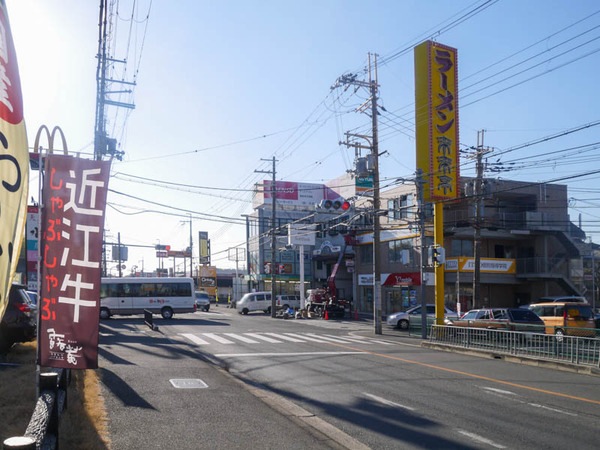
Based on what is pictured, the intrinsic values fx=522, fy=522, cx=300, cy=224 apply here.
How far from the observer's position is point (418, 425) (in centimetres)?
880

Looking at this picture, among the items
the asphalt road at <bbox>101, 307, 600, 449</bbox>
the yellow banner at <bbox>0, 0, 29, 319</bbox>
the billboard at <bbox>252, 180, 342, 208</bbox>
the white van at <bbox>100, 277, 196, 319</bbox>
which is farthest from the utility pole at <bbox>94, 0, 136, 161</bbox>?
the billboard at <bbox>252, 180, 342, 208</bbox>

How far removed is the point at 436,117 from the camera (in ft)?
83.5

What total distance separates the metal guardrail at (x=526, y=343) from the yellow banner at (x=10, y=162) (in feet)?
51.9

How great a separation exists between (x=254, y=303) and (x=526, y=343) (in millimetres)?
34684

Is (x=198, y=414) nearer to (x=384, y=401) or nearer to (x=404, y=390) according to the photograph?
(x=384, y=401)

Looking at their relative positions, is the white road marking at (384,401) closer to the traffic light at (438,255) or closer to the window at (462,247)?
the traffic light at (438,255)

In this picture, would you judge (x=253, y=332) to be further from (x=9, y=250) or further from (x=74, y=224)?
(x=9, y=250)

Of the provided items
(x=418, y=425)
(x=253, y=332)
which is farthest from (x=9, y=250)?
(x=253, y=332)

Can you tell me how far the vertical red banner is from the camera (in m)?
5.74

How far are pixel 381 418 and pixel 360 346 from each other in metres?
12.5

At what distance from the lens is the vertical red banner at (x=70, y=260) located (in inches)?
226

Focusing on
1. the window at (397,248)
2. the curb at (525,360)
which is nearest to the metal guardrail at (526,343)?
the curb at (525,360)

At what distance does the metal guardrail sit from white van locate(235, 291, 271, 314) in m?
29.3

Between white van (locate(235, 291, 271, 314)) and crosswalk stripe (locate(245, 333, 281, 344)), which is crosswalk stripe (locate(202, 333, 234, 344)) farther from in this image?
white van (locate(235, 291, 271, 314))
